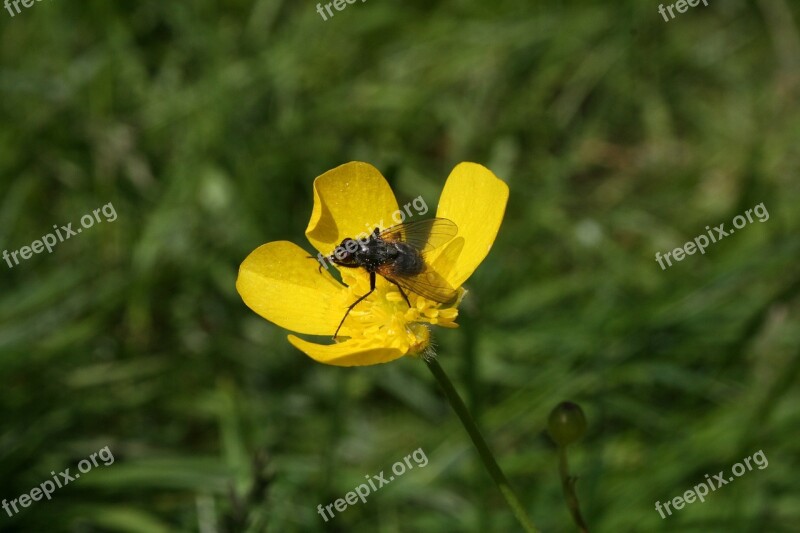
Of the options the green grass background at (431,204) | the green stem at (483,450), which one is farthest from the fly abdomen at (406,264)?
the green stem at (483,450)

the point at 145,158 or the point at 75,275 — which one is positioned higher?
the point at 145,158

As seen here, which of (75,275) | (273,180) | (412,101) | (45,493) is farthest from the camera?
(412,101)

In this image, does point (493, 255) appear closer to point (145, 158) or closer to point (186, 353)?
point (186, 353)

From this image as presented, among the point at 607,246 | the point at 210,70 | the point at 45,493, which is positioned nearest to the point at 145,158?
the point at 210,70
